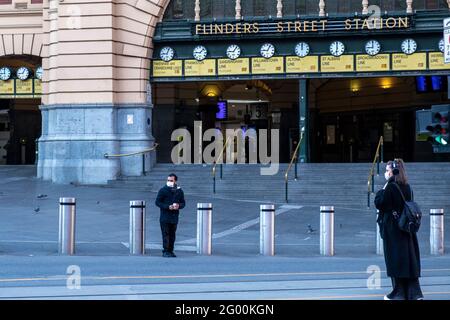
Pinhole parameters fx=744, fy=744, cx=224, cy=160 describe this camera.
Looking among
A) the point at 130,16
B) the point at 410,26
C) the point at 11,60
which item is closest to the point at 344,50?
A: the point at 410,26

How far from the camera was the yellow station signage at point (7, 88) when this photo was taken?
33500 millimetres

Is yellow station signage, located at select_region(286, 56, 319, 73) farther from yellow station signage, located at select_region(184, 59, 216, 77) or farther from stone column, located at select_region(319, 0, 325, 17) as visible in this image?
yellow station signage, located at select_region(184, 59, 216, 77)

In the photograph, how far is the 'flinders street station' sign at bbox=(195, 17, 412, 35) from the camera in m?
28.5

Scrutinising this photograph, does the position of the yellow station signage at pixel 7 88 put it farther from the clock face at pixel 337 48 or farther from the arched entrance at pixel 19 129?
the clock face at pixel 337 48

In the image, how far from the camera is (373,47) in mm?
28766

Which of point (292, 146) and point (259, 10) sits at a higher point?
point (259, 10)

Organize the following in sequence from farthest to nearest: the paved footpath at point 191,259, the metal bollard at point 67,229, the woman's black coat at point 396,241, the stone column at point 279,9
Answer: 1. the stone column at point 279,9
2. the metal bollard at point 67,229
3. the paved footpath at point 191,259
4. the woman's black coat at point 396,241

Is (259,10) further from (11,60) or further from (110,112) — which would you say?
(11,60)

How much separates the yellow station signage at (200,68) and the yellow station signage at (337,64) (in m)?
4.33

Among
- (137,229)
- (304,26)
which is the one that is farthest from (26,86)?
(137,229)

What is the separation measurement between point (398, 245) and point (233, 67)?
20872 millimetres

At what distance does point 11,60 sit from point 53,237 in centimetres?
1906

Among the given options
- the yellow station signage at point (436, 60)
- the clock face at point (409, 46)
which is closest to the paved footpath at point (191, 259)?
the yellow station signage at point (436, 60)

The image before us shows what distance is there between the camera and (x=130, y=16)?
28766mm
